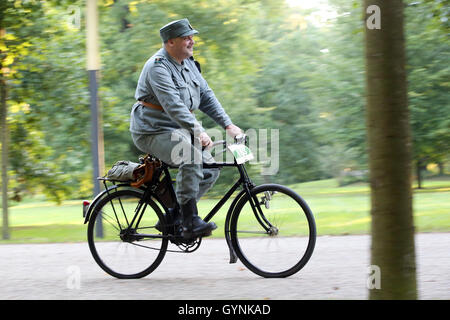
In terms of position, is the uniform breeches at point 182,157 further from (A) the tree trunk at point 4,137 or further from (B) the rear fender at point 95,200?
(A) the tree trunk at point 4,137

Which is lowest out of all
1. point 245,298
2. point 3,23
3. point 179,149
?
point 245,298

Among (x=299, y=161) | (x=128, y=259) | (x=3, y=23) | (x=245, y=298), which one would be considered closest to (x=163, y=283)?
(x=128, y=259)

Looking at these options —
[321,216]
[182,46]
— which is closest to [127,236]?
[182,46]

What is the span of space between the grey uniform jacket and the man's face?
9 centimetres

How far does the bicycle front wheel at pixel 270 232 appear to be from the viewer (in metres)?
5.05

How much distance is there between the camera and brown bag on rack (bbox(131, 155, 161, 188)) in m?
5.32

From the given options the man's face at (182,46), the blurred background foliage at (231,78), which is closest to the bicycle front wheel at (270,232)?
the man's face at (182,46)

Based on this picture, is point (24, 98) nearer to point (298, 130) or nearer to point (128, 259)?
point (128, 259)

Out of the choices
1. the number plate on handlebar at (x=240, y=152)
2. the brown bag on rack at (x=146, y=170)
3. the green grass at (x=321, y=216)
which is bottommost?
the green grass at (x=321, y=216)

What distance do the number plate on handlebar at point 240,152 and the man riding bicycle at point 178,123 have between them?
0.61ft

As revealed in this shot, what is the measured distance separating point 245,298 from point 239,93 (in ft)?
46.0

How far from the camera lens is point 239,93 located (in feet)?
59.4

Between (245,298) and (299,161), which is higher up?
(299,161)

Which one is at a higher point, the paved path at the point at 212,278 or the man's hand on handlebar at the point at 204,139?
the man's hand on handlebar at the point at 204,139
